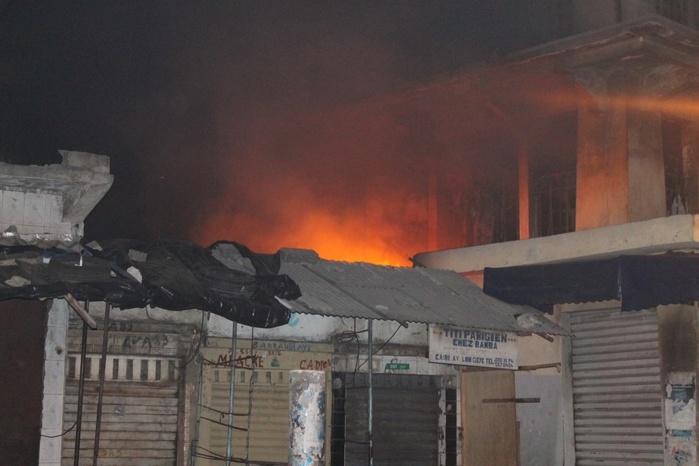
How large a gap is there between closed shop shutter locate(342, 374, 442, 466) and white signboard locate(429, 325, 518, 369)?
78 cm

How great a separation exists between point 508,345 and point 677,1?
7.29 m

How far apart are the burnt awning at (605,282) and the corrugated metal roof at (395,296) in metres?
0.27

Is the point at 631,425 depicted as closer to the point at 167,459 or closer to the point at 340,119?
the point at 167,459

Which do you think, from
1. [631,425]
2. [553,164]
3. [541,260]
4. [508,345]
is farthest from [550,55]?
[631,425]

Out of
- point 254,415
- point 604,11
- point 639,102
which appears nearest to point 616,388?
point 639,102

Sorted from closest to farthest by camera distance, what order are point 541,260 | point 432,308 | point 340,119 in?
point 432,308
point 541,260
point 340,119

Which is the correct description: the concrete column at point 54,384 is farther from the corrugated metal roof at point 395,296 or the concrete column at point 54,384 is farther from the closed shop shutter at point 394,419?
the closed shop shutter at point 394,419

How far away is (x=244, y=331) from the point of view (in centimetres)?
1266

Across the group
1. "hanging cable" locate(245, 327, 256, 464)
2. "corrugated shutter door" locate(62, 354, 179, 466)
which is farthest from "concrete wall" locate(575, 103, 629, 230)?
"corrugated shutter door" locate(62, 354, 179, 466)

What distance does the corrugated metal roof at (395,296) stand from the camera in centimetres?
1218

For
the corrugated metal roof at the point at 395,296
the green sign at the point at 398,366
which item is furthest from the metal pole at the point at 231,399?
the green sign at the point at 398,366

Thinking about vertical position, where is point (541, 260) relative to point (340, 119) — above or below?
below

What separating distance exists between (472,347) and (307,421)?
546 cm

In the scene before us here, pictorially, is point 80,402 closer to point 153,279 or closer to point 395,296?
point 153,279
